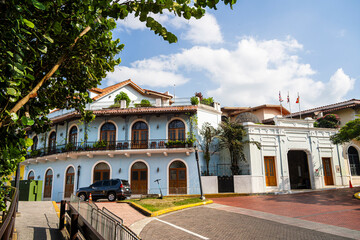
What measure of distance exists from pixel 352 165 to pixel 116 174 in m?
23.6

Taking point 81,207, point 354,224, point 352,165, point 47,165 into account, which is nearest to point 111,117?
point 47,165

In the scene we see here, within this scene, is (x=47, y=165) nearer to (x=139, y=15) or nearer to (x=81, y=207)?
(x=81, y=207)

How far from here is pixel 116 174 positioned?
73.8ft

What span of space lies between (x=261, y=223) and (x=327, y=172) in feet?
60.4

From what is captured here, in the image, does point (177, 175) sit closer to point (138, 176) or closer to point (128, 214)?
point (138, 176)

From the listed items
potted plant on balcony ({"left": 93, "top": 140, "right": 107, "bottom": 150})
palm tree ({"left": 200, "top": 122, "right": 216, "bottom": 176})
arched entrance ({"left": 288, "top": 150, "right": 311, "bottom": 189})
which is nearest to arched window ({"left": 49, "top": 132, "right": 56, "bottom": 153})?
potted plant on balcony ({"left": 93, "top": 140, "right": 107, "bottom": 150})

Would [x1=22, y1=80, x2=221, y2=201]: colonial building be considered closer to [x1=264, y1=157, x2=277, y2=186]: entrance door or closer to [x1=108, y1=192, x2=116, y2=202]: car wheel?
[x1=108, y1=192, x2=116, y2=202]: car wheel

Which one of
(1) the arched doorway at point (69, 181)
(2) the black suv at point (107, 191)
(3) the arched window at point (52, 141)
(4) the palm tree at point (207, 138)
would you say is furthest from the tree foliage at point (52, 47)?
(3) the arched window at point (52, 141)

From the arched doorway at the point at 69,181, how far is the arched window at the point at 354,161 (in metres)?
27.5

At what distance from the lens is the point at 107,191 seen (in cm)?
1762

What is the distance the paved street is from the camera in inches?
341

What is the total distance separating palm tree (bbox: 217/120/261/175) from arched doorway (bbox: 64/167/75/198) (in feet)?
45.6

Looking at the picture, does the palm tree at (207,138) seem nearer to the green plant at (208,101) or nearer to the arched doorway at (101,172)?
the green plant at (208,101)

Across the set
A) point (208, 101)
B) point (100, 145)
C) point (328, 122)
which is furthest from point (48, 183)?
point (328, 122)
